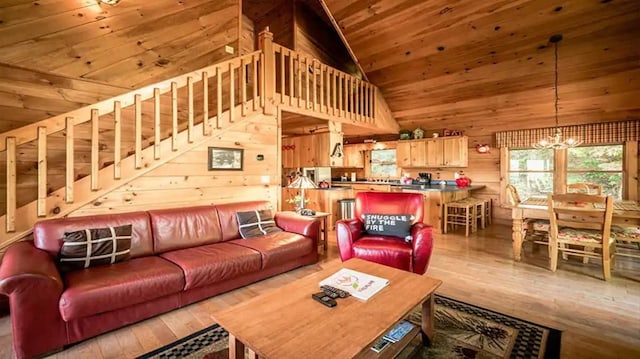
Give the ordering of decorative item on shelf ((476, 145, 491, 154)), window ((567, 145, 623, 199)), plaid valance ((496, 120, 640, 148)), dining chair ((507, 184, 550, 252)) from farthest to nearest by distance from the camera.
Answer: decorative item on shelf ((476, 145, 491, 154)), window ((567, 145, 623, 199)), plaid valance ((496, 120, 640, 148)), dining chair ((507, 184, 550, 252))

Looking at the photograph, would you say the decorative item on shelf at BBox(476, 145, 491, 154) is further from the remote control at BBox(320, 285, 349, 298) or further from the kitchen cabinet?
the remote control at BBox(320, 285, 349, 298)

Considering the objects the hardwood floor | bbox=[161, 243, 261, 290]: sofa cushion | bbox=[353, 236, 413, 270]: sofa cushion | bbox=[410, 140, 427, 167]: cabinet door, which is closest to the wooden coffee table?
the hardwood floor

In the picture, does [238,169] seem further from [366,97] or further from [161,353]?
[366,97]

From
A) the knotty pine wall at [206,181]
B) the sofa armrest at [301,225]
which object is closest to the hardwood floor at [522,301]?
the sofa armrest at [301,225]

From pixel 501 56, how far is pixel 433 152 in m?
2.27

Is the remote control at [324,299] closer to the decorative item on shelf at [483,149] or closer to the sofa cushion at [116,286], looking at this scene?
the sofa cushion at [116,286]

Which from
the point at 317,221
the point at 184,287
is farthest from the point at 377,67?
the point at 184,287

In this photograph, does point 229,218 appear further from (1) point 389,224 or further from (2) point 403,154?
(2) point 403,154

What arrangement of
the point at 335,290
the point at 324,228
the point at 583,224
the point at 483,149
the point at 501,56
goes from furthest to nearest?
1. the point at 483,149
2. the point at 501,56
3. the point at 324,228
4. the point at 583,224
5. the point at 335,290

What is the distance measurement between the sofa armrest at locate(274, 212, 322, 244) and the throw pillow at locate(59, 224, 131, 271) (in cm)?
168

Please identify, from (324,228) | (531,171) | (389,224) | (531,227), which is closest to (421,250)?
(389,224)

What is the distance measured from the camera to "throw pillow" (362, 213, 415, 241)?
308 cm

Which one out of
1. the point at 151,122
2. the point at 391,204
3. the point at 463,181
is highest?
the point at 151,122

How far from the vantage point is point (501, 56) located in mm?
4383
